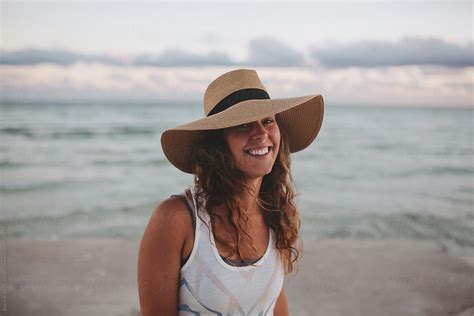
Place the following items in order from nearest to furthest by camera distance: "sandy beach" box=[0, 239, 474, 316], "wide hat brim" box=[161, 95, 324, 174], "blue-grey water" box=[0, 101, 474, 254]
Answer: "wide hat brim" box=[161, 95, 324, 174] < "sandy beach" box=[0, 239, 474, 316] < "blue-grey water" box=[0, 101, 474, 254]

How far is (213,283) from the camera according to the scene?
175 centimetres

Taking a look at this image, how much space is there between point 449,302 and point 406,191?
790cm

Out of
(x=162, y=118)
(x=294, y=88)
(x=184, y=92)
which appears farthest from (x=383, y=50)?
(x=162, y=118)

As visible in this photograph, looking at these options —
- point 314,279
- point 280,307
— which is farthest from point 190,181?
point 280,307

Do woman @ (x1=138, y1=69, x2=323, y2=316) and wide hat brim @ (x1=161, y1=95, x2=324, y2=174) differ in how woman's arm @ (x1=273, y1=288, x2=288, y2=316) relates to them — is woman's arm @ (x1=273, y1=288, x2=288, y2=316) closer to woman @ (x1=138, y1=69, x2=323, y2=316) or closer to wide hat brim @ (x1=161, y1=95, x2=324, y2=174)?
woman @ (x1=138, y1=69, x2=323, y2=316)

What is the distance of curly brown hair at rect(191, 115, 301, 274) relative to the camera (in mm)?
1888

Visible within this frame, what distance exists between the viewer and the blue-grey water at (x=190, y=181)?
8312 mm

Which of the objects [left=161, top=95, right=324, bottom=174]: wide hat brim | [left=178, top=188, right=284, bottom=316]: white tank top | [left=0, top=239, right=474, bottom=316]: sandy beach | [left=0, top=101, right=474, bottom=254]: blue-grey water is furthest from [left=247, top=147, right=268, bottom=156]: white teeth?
[left=0, top=101, right=474, bottom=254]: blue-grey water

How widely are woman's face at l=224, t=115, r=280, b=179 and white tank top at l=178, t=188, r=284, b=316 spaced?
0.23 m

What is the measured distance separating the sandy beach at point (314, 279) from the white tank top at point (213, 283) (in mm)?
2415

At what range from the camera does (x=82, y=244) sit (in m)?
5.97

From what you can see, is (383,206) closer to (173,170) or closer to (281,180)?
(173,170)

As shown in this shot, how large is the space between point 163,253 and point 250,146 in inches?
20.5

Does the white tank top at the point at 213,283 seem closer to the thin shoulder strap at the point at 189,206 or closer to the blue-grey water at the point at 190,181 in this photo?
the thin shoulder strap at the point at 189,206
